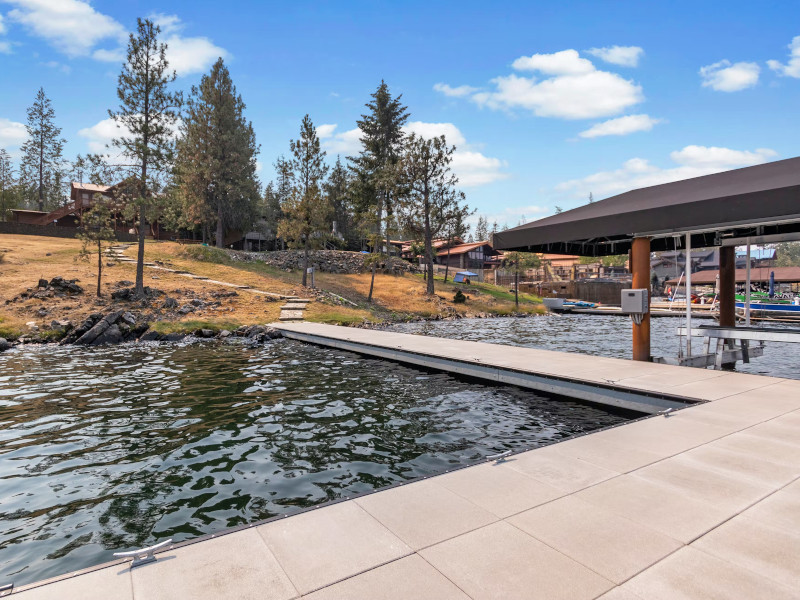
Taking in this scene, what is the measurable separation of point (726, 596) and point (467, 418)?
16.2 feet

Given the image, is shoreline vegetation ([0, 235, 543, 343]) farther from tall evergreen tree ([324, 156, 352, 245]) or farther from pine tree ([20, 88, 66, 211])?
pine tree ([20, 88, 66, 211])

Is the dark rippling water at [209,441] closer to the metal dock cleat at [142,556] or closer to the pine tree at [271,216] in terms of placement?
the metal dock cleat at [142,556]

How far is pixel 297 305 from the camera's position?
2494 cm

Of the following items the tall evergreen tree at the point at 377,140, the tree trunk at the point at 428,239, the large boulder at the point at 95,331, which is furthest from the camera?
the tall evergreen tree at the point at 377,140

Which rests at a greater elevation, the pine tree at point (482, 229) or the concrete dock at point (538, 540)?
the pine tree at point (482, 229)

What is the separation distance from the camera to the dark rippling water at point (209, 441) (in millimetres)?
4180

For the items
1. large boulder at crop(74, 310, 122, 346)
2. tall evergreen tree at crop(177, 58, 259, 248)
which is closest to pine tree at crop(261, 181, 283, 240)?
tall evergreen tree at crop(177, 58, 259, 248)

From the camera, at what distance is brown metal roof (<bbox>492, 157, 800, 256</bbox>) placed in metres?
7.66

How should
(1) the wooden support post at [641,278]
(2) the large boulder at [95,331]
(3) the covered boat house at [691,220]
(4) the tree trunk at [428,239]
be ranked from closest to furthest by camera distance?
(3) the covered boat house at [691,220] → (1) the wooden support post at [641,278] → (2) the large boulder at [95,331] → (4) the tree trunk at [428,239]

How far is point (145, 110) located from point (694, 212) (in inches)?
1042

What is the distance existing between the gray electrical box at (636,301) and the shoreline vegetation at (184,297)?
13516 millimetres

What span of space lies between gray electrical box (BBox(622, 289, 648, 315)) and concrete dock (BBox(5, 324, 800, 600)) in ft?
17.2

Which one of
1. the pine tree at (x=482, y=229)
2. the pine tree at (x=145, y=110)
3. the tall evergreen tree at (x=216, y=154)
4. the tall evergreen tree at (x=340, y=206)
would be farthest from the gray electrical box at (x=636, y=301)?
the pine tree at (x=482, y=229)

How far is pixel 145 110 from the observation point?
23.8 m
